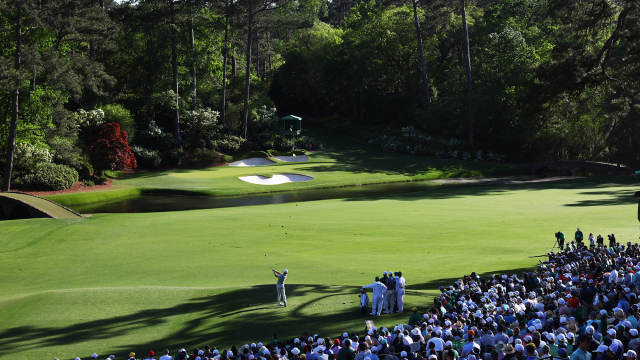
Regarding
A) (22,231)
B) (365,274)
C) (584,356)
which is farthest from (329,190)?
(584,356)

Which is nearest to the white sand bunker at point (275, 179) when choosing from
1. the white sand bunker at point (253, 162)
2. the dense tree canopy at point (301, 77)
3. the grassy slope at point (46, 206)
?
the white sand bunker at point (253, 162)

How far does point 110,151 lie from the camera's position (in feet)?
139

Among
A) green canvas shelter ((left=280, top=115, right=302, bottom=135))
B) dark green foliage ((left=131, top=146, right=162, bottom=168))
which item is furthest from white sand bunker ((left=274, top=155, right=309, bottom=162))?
dark green foliage ((left=131, top=146, right=162, bottom=168))

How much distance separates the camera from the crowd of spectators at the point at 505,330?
8.10 m

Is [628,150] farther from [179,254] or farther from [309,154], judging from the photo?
[179,254]

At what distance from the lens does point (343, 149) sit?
2596 inches

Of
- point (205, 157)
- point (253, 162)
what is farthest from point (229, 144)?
point (205, 157)

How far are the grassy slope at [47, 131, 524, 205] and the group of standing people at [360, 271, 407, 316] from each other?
102 ft

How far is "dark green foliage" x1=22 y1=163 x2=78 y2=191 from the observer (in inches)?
1513

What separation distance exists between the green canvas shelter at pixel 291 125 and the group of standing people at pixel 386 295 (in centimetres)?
5221

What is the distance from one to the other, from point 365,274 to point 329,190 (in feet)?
96.2

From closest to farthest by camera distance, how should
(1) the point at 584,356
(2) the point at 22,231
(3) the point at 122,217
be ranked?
(1) the point at 584,356, (2) the point at 22,231, (3) the point at 122,217

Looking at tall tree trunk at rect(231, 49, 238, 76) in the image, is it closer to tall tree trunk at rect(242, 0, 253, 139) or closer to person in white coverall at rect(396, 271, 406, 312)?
tall tree trunk at rect(242, 0, 253, 139)

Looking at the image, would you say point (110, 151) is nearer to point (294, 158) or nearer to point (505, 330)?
point (294, 158)
